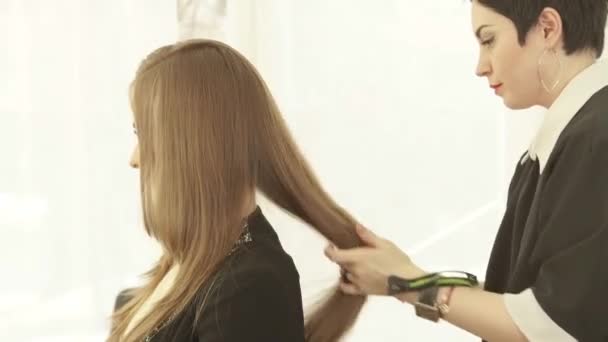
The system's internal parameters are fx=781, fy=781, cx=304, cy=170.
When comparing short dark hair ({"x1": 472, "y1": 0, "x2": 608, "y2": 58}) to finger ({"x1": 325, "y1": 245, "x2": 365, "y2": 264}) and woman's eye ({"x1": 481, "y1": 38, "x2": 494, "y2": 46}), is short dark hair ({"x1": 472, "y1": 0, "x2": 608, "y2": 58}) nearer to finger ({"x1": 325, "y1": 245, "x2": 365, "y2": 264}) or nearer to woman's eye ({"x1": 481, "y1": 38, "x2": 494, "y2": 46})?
woman's eye ({"x1": 481, "y1": 38, "x2": 494, "y2": 46})

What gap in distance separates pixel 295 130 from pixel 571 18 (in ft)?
4.30

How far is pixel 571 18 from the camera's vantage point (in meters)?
1.14

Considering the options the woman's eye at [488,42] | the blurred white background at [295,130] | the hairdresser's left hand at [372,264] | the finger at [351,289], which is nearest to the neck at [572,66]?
the woman's eye at [488,42]

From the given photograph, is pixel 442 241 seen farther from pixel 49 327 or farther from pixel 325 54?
pixel 49 327

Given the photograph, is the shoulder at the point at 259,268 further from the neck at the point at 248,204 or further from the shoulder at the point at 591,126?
the shoulder at the point at 591,126

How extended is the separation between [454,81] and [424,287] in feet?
3.67

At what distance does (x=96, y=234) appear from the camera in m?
1.96

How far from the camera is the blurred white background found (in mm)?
1843

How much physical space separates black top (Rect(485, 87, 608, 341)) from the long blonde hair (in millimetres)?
384

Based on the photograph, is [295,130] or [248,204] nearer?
[248,204]

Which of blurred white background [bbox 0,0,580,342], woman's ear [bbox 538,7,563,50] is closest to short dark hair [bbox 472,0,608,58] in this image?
woman's ear [bbox 538,7,563,50]

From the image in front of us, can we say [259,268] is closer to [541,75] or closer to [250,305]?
[250,305]

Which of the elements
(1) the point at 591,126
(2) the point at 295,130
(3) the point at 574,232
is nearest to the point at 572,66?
(1) the point at 591,126

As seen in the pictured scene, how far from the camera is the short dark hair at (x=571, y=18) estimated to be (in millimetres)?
1141
